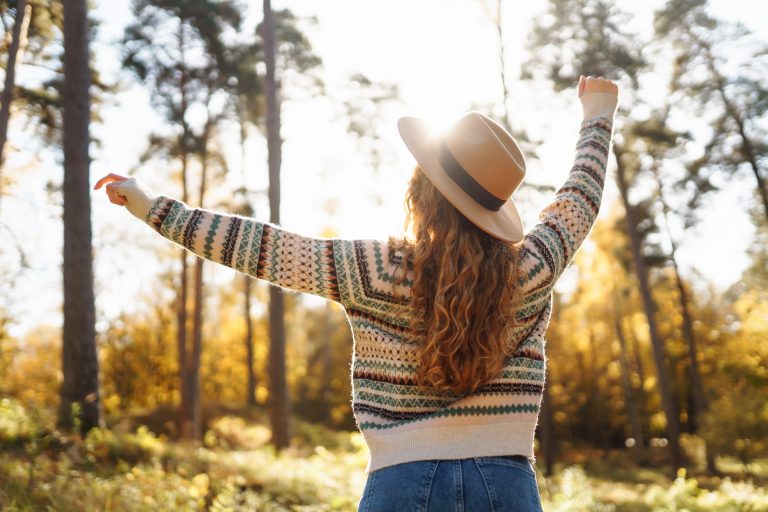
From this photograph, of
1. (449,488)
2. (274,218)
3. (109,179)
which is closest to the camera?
(449,488)

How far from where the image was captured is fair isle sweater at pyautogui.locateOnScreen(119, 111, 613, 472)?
1.61m

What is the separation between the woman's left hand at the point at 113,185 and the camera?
1723 mm

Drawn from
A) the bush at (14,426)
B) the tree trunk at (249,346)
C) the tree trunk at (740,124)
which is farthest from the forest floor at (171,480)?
the tree trunk at (249,346)

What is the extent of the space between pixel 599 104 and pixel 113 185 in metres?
1.50

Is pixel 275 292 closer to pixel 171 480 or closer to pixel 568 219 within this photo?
pixel 171 480

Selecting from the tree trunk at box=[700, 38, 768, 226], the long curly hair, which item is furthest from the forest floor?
the tree trunk at box=[700, 38, 768, 226]

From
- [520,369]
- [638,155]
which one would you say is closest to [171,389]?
[638,155]

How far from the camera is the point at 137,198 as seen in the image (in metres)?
→ 1.67

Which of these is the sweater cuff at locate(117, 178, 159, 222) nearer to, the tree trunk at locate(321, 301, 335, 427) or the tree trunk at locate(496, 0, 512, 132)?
the tree trunk at locate(496, 0, 512, 132)

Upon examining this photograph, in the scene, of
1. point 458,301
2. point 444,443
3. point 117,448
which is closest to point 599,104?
point 458,301

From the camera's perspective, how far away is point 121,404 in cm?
2702

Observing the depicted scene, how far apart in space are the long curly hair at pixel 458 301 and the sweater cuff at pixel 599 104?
28.5 inches

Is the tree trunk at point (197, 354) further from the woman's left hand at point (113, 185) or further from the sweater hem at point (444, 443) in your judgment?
the sweater hem at point (444, 443)

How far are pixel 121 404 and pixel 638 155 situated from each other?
21373mm
